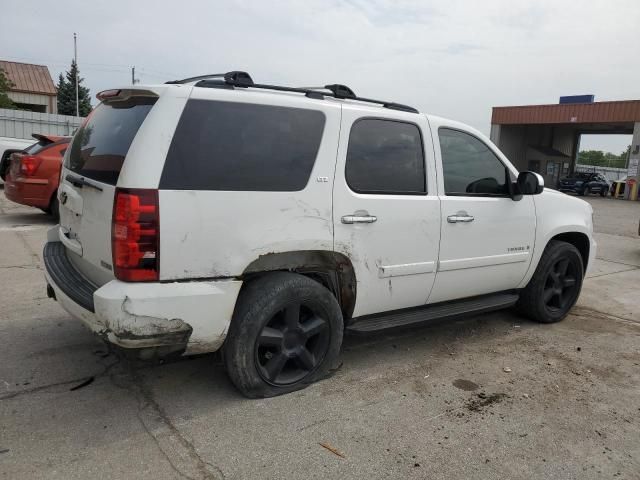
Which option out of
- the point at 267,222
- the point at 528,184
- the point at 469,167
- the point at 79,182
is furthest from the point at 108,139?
the point at 528,184

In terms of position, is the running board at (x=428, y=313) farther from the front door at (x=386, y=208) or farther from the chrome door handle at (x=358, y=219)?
the chrome door handle at (x=358, y=219)

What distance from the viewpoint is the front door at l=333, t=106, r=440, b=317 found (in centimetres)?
345

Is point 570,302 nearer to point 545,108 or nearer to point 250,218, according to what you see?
point 250,218

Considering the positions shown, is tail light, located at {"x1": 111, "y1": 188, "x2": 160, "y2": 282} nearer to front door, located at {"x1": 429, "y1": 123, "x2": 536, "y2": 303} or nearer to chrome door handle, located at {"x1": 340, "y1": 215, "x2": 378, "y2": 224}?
chrome door handle, located at {"x1": 340, "y1": 215, "x2": 378, "y2": 224}

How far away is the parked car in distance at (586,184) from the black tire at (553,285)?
3172 cm

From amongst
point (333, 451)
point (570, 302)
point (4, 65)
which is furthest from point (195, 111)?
point (4, 65)

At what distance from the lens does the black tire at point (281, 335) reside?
312 cm

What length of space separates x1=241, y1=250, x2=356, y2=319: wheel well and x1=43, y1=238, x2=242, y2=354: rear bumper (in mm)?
239

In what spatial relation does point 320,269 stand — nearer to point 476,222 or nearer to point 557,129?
point 476,222

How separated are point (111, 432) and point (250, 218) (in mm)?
1404

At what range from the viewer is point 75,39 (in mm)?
50094

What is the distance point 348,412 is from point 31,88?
4556 cm

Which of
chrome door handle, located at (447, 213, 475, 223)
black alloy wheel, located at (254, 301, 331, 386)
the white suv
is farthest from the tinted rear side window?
chrome door handle, located at (447, 213, 475, 223)

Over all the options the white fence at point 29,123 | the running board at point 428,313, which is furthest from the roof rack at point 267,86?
the white fence at point 29,123
